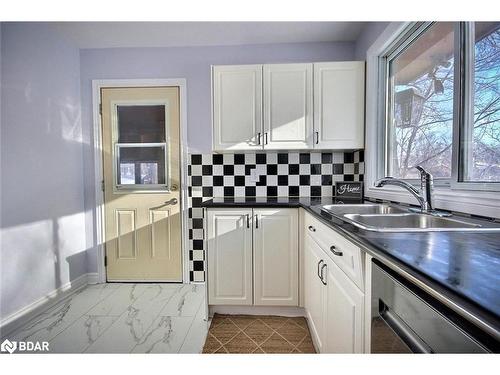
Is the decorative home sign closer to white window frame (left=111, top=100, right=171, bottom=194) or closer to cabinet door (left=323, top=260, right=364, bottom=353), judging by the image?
cabinet door (left=323, top=260, right=364, bottom=353)

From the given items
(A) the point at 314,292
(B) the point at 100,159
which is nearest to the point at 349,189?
→ (A) the point at 314,292

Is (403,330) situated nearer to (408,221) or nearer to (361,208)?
(408,221)

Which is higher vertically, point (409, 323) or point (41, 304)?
point (409, 323)

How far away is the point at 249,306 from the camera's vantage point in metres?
1.95

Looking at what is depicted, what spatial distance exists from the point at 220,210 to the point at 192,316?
883 mm

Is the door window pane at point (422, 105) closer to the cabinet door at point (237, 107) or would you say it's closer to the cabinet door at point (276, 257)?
the cabinet door at point (276, 257)

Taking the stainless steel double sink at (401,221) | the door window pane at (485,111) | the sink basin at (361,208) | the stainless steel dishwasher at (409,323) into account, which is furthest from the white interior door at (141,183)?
the door window pane at (485,111)

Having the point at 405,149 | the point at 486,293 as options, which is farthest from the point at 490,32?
the point at 486,293

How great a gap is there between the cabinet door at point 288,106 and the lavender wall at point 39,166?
189cm

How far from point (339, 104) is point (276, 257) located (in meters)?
1.41

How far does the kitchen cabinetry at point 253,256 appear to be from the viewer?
1.85 meters

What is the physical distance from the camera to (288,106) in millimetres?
2092

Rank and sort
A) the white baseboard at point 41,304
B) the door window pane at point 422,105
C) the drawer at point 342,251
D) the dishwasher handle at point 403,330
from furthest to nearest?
the white baseboard at point 41,304, the door window pane at point 422,105, the drawer at point 342,251, the dishwasher handle at point 403,330
